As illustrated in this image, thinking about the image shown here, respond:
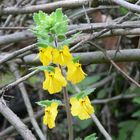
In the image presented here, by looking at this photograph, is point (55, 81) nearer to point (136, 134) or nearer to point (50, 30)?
point (50, 30)

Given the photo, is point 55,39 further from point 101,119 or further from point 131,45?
point 101,119

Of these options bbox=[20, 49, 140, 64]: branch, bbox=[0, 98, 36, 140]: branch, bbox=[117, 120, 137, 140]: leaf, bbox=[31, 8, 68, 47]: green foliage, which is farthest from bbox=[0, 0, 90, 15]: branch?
bbox=[117, 120, 137, 140]: leaf

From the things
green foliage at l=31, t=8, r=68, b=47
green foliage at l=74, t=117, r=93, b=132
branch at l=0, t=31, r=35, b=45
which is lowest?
green foliage at l=74, t=117, r=93, b=132

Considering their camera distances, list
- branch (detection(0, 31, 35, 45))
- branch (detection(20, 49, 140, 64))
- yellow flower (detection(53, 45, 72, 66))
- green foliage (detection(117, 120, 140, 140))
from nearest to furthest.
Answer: yellow flower (detection(53, 45, 72, 66)) < branch (detection(20, 49, 140, 64)) < branch (detection(0, 31, 35, 45)) < green foliage (detection(117, 120, 140, 140))

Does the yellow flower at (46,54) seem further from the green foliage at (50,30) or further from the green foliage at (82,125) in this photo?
the green foliage at (82,125)

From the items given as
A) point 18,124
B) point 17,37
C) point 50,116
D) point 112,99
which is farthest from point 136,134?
point 50,116

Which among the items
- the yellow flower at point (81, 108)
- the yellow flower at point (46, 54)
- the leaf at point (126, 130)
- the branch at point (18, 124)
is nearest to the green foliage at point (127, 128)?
the leaf at point (126, 130)

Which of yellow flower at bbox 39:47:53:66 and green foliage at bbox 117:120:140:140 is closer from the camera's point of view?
yellow flower at bbox 39:47:53:66

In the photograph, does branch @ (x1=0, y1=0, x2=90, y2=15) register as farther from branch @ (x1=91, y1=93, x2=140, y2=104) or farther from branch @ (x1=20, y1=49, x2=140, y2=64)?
branch @ (x1=91, y1=93, x2=140, y2=104)
